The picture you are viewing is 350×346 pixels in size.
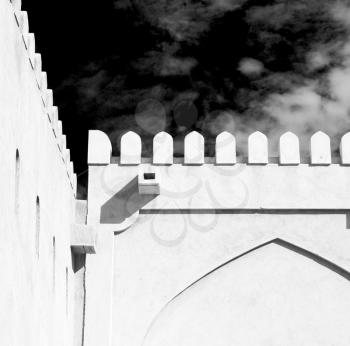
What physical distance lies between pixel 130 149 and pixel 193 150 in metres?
0.81

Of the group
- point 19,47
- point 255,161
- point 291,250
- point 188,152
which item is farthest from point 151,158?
point 19,47

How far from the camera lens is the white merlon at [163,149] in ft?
36.1

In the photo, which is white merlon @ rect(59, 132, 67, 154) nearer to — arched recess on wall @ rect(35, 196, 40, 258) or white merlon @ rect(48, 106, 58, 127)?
white merlon @ rect(48, 106, 58, 127)

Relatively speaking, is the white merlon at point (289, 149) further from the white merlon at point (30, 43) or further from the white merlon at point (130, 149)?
the white merlon at point (30, 43)

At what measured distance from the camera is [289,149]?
1109cm

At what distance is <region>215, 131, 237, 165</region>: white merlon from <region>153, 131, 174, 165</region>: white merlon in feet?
1.96

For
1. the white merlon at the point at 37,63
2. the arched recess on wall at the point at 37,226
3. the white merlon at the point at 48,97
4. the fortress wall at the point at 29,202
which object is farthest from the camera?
the white merlon at the point at 48,97

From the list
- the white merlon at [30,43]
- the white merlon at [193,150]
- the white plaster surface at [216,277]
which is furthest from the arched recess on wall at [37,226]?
the white merlon at [193,150]

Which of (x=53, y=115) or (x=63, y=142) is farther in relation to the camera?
(x=63, y=142)

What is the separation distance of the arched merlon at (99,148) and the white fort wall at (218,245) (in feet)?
0.04

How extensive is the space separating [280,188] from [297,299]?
1413 mm

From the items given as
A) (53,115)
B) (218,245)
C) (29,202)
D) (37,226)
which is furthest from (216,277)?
(29,202)

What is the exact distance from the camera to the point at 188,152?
11.0m

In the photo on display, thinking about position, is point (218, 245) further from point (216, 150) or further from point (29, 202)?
point (29, 202)
